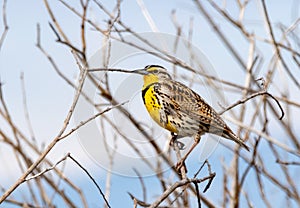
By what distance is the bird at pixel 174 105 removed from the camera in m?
1.47

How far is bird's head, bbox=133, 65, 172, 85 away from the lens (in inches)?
56.2

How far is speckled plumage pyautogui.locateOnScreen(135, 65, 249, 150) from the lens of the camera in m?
1.48

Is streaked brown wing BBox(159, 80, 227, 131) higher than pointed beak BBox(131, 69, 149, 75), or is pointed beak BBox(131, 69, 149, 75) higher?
streaked brown wing BBox(159, 80, 227, 131)

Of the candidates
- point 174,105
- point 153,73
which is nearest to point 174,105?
point 174,105

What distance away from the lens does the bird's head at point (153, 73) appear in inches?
56.2

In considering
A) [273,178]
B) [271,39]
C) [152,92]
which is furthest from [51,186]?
[152,92]

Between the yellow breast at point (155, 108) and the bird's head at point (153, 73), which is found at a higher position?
the bird's head at point (153, 73)

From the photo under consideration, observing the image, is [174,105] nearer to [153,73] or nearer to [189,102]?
[189,102]

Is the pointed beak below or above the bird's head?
below

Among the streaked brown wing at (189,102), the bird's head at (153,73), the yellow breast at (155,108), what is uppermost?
the streaked brown wing at (189,102)

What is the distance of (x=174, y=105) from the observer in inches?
61.9

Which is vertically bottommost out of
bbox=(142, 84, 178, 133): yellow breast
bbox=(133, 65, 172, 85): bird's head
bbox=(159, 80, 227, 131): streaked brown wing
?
bbox=(142, 84, 178, 133): yellow breast

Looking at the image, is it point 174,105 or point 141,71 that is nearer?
point 141,71

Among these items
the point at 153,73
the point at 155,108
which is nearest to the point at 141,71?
the point at 153,73
